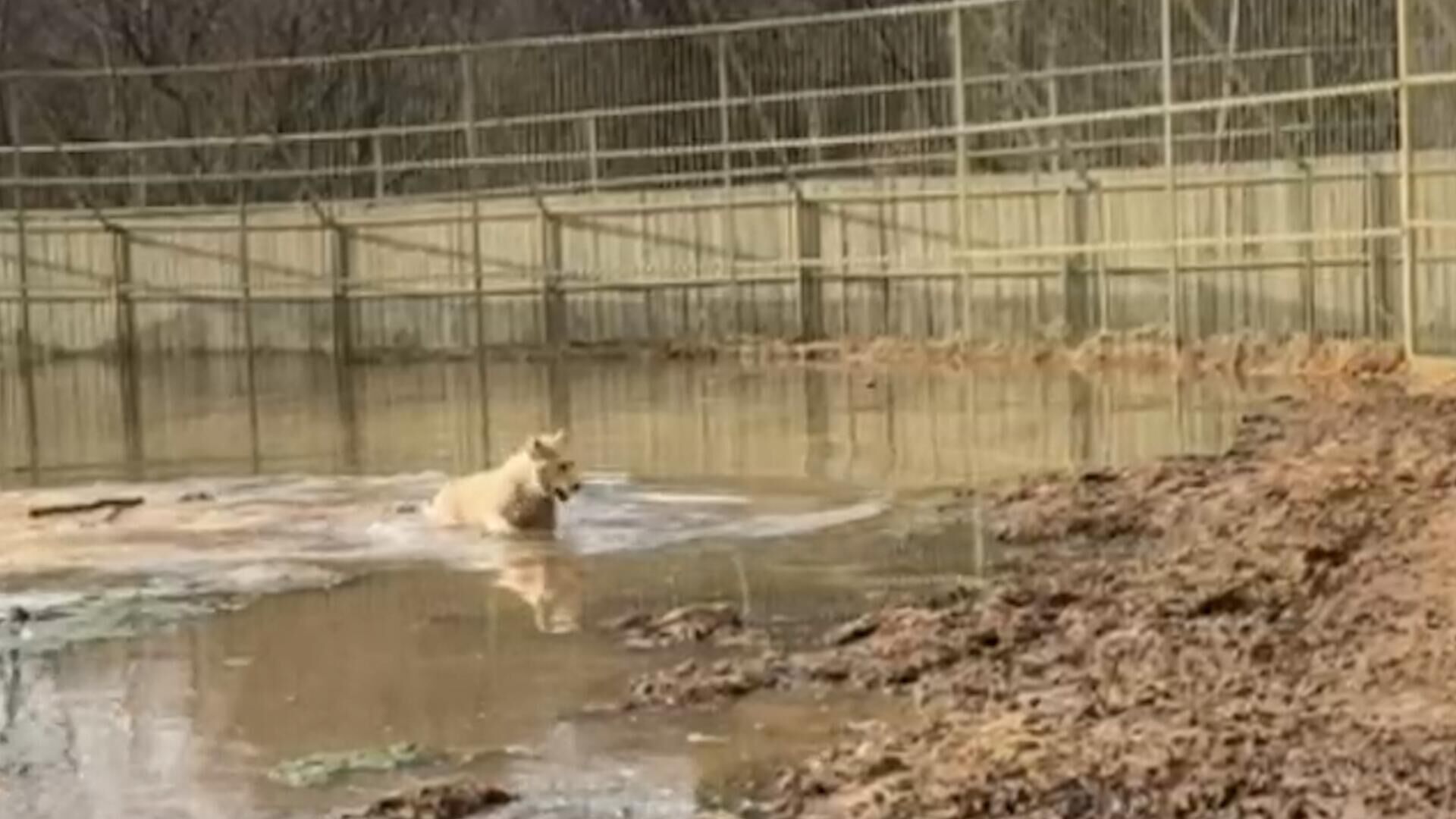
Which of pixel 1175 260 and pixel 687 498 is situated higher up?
pixel 1175 260

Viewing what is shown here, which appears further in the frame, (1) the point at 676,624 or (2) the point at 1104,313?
(2) the point at 1104,313

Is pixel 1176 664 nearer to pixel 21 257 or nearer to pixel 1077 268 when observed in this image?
pixel 1077 268

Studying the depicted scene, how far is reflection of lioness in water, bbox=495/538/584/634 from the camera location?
10.8 m

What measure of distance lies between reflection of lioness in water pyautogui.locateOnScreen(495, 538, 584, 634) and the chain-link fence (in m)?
8.52

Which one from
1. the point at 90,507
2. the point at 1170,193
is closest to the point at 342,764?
the point at 90,507

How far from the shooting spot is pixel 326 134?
101ft

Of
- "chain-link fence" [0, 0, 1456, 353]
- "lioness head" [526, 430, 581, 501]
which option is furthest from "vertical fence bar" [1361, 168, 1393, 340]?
"lioness head" [526, 430, 581, 501]

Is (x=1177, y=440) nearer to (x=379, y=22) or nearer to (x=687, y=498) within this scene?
(x=687, y=498)

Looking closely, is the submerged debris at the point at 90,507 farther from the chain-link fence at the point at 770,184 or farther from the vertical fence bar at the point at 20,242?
the vertical fence bar at the point at 20,242

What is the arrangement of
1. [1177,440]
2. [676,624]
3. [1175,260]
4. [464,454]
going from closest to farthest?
[676,624]
[1177,440]
[464,454]
[1175,260]

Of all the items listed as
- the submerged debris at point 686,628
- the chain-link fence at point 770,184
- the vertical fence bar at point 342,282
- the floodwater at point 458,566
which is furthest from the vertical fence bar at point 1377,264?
the vertical fence bar at point 342,282

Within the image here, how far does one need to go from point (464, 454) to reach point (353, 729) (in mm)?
9228

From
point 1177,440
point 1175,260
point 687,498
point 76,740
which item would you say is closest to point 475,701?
point 76,740

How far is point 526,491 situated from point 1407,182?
8.27 meters
